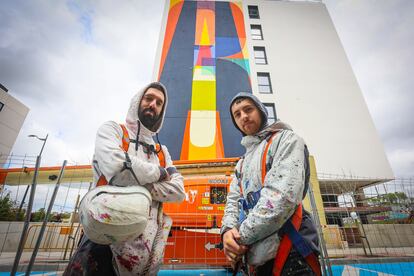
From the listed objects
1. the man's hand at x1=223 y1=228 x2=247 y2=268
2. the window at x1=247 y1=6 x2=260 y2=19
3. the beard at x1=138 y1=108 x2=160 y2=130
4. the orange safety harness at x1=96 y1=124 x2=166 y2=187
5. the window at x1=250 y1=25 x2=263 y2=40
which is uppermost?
the window at x1=247 y1=6 x2=260 y2=19

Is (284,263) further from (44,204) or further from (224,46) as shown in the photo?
(224,46)

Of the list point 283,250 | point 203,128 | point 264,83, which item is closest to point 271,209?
point 283,250

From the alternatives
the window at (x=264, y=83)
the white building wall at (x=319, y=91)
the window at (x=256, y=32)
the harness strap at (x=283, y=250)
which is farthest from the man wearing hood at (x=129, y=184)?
the window at (x=256, y=32)

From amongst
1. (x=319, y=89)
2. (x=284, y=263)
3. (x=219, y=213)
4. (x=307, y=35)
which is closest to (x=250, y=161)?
(x=284, y=263)

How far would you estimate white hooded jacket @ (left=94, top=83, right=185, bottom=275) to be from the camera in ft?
3.43

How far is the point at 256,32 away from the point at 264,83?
5.13 meters

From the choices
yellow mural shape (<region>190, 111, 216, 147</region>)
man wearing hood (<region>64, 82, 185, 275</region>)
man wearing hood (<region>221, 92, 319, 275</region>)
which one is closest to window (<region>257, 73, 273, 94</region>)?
yellow mural shape (<region>190, 111, 216, 147</region>)

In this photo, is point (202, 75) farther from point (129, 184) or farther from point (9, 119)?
point (9, 119)

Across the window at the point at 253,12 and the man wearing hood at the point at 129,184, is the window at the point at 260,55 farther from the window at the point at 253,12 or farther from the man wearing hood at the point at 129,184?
the man wearing hood at the point at 129,184

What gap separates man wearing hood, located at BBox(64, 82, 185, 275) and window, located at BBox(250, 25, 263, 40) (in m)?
15.4

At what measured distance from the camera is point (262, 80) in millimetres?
12555

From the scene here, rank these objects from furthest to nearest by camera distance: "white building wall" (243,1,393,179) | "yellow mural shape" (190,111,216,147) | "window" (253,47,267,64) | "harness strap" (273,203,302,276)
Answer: "window" (253,47,267,64) < "white building wall" (243,1,393,179) < "yellow mural shape" (190,111,216,147) < "harness strap" (273,203,302,276)

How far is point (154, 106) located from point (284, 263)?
1.52m

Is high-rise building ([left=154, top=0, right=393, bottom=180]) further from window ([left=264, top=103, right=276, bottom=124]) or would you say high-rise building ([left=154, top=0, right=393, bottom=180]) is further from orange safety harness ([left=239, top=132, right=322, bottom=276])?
orange safety harness ([left=239, top=132, right=322, bottom=276])
